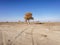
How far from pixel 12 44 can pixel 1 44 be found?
2.89 ft

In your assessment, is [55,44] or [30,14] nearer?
[55,44]

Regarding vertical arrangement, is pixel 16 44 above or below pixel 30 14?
below

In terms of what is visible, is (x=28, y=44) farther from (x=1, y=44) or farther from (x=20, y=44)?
(x=1, y=44)

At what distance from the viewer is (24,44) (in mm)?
10172

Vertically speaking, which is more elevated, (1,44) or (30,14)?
(30,14)

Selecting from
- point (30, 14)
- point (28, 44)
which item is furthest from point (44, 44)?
point (30, 14)

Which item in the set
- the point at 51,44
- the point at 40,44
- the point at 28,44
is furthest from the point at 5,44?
the point at 51,44

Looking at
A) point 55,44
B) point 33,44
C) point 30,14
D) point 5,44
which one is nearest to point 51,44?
point 55,44

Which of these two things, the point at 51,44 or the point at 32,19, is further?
the point at 32,19

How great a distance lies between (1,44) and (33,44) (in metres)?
2.58

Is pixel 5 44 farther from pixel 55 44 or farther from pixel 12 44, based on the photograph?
pixel 55 44

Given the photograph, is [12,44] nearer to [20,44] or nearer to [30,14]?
[20,44]

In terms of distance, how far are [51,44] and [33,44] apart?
145cm

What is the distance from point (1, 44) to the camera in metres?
10.1
